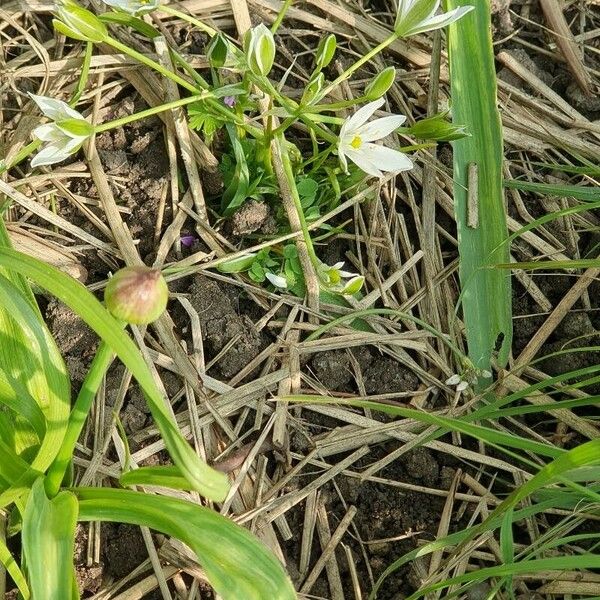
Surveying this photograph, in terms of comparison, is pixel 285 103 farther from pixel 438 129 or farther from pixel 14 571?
pixel 14 571

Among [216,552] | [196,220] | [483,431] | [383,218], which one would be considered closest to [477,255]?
[383,218]

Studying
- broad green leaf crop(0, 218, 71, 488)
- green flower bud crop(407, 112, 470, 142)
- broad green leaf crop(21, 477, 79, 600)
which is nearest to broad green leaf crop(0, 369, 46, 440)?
broad green leaf crop(0, 218, 71, 488)

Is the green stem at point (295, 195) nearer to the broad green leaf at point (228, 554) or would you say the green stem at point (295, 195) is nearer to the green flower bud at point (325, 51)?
the green flower bud at point (325, 51)

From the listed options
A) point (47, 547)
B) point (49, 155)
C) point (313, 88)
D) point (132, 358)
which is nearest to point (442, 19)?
point (313, 88)

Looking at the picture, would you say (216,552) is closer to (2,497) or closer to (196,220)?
(2,497)

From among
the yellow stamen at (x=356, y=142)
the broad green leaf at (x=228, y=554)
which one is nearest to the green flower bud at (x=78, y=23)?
the yellow stamen at (x=356, y=142)

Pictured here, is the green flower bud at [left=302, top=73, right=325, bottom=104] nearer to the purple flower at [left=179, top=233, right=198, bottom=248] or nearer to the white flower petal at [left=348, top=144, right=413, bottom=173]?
the white flower petal at [left=348, top=144, right=413, bottom=173]

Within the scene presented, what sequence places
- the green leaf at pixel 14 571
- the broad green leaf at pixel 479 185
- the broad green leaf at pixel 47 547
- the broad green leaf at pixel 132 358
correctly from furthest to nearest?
the broad green leaf at pixel 479 185 → the green leaf at pixel 14 571 → the broad green leaf at pixel 47 547 → the broad green leaf at pixel 132 358
